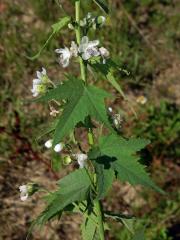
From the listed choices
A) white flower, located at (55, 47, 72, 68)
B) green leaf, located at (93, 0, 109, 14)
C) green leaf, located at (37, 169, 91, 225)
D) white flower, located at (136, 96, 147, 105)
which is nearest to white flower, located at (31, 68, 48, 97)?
white flower, located at (55, 47, 72, 68)

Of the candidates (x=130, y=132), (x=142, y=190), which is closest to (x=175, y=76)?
(x=130, y=132)

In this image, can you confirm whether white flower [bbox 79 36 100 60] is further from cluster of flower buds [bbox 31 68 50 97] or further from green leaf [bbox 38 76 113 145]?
cluster of flower buds [bbox 31 68 50 97]

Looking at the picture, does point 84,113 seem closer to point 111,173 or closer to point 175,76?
point 111,173

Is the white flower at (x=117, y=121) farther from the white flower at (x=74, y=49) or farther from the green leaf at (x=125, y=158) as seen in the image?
the white flower at (x=74, y=49)

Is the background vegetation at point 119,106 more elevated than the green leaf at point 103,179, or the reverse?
the background vegetation at point 119,106

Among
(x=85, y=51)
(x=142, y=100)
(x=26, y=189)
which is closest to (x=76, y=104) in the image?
(x=85, y=51)

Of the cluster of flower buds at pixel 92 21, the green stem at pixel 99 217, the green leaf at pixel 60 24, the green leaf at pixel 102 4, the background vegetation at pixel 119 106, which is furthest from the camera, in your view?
the background vegetation at pixel 119 106

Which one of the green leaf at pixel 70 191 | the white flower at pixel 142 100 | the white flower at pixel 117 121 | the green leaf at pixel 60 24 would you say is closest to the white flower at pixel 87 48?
the green leaf at pixel 60 24

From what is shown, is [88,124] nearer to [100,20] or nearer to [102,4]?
[100,20]

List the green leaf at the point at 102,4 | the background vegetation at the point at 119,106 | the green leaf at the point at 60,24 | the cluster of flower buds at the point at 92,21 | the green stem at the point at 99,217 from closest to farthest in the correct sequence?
the green leaf at the point at 102,4, the green leaf at the point at 60,24, the cluster of flower buds at the point at 92,21, the green stem at the point at 99,217, the background vegetation at the point at 119,106
